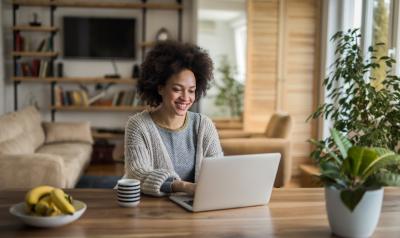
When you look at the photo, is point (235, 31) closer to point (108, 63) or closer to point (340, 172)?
point (108, 63)

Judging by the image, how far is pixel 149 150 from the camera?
2.00 m

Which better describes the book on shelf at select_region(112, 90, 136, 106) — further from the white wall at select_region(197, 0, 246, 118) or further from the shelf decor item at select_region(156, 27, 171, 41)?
the white wall at select_region(197, 0, 246, 118)

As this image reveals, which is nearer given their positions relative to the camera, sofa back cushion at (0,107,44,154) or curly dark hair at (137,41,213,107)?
curly dark hair at (137,41,213,107)

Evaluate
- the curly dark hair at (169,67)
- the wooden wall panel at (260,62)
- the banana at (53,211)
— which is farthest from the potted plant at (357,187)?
the wooden wall panel at (260,62)

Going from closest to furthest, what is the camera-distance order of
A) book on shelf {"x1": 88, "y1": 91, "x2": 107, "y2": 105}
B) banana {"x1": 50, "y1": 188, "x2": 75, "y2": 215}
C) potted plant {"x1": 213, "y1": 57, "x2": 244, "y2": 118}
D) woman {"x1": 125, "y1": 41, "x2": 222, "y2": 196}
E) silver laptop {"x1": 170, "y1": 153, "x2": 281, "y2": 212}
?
banana {"x1": 50, "y1": 188, "x2": 75, "y2": 215} → silver laptop {"x1": 170, "y1": 153, "x2": 281, "y2": 212} → woman {"x1": 125, "y1": 41, "x2": 222, "y2": 196} → book on shelf {"x1": 88, "y1": 91, "x2": 107, "y2": 105} → potted plant {"x1": 213, "y1": 57, "x2": 244, "y2": 118}

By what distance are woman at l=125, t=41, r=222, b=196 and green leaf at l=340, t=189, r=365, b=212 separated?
839 millimetres

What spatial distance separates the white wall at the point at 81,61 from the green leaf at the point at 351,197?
16.1 ft

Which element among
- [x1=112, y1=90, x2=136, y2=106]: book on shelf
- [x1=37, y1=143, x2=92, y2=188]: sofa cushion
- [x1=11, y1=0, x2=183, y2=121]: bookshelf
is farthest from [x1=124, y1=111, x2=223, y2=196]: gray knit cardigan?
[x1=112, y1=90, x2=136, y2=106]: book on shelf

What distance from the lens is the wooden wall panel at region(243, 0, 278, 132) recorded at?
5.25 metres

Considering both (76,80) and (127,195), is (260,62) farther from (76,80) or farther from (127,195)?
(127,195)

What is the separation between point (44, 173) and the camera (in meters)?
3.30

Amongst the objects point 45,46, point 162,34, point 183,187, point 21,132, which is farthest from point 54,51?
point 183,187

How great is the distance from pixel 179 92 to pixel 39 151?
9.99ft

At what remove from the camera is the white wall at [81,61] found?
19.3 ft
